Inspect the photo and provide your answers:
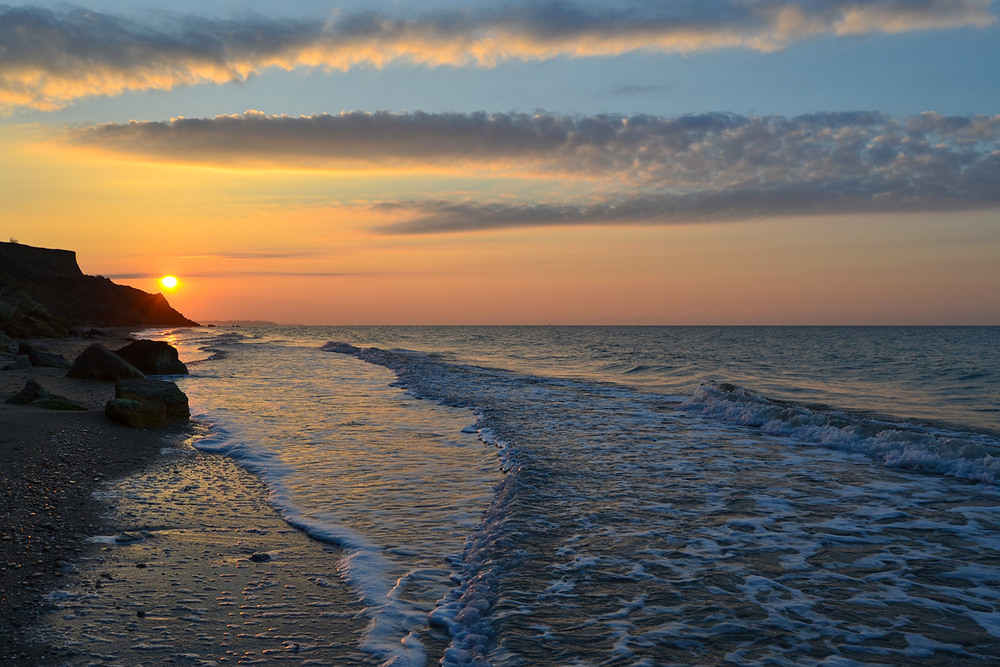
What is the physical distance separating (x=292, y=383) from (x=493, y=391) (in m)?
7.75

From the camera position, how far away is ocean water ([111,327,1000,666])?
16.5 feet

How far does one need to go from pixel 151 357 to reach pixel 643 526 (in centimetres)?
2193

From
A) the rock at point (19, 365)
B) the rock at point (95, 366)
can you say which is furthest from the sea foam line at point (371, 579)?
the rock at point (19, 365)

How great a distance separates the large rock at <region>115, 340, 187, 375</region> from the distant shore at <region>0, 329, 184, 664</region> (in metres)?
8.75

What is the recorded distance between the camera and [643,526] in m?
7.78

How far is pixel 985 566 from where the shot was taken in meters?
6.57

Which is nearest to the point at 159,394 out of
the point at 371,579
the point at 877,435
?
the point at 371,579

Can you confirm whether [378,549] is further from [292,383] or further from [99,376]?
[292,383]

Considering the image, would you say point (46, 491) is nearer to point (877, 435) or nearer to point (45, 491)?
point (45, 491)

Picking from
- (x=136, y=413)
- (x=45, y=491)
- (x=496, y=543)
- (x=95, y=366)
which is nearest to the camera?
(x=496, y=543)

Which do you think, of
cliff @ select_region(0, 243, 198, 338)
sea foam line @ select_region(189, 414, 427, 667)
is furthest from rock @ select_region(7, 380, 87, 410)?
cliff @ select_region(0, 243, 198, 338)

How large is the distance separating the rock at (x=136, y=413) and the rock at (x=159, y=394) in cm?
30

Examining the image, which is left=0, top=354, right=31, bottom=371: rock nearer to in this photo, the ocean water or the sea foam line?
the ocean water

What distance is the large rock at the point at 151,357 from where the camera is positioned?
23875mm
